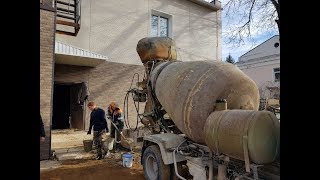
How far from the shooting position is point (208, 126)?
4480 mm

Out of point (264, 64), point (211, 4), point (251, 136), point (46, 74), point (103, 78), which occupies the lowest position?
point (251, 136)

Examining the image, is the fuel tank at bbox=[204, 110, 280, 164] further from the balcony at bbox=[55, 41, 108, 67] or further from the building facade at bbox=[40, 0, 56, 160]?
the balcony at bbox=[55, 41, 108, 67]

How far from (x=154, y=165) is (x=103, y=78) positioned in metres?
9.70

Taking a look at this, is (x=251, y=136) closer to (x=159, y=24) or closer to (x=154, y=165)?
(x=154, y=165)

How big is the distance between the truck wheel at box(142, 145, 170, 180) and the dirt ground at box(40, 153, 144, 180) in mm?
548

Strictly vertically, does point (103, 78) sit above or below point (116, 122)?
above

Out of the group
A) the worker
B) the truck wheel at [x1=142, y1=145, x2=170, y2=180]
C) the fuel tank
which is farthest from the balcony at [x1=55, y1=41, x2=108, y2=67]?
the fuel tank

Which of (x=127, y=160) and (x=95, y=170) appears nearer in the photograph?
(x=95, y=170)

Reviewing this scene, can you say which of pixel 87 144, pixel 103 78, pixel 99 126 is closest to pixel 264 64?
pixel 103 78

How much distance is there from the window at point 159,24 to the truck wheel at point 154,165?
40.6ft

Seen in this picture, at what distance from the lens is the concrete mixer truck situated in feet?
12.4

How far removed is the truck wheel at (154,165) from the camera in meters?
5.80

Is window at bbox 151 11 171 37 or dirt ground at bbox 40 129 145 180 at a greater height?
window at bbox 151 11 171 37
